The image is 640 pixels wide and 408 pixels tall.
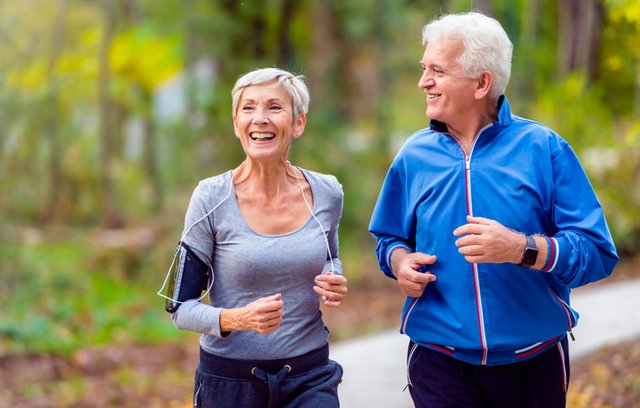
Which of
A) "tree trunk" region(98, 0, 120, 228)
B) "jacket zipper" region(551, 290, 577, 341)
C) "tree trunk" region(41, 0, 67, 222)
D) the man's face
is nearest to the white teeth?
the man's face

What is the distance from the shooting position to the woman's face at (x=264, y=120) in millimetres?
3301

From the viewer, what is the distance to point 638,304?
9656 millimetres

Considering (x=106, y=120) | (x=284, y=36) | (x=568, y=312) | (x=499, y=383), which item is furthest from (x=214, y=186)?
(x=106, y=120)

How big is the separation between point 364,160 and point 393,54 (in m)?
7.89

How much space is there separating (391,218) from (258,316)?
81 cm

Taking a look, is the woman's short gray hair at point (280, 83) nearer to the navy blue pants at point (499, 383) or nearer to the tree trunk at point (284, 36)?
the navy blue pants at point (499, 383)

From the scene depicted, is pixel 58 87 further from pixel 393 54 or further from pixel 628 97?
pixel 628 97

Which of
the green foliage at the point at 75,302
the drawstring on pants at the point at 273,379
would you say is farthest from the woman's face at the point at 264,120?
the green foliage at the point at 75,302

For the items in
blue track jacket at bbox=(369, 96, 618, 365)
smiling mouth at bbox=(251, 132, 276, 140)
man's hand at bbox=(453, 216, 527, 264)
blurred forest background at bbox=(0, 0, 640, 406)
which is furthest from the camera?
blurred forest background at bbox=(0, 0, 640, 406)

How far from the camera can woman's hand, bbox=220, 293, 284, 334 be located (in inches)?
121

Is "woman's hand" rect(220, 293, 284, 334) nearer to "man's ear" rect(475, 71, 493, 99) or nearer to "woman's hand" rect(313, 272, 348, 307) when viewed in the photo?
"woman's hand" rect(313, 272, 348, 307)

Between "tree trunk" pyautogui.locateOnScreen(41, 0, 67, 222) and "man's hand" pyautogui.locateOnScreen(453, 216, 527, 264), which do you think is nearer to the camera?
"man's hand" pyautogui.locateOnScreen(453, 216, 527, 264)

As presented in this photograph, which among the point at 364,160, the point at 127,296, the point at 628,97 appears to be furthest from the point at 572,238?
the point at 628,97

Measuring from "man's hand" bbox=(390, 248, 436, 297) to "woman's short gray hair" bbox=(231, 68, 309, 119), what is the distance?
0.67 meters
